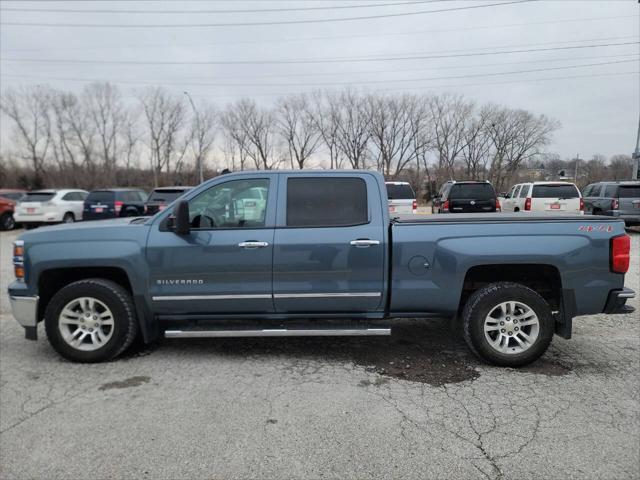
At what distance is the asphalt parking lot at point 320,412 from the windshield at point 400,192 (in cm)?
967

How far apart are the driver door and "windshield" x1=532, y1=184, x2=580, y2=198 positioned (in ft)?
41.2

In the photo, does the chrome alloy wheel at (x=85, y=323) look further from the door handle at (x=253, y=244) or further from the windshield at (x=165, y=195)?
the windshield at (x=165, y=195)

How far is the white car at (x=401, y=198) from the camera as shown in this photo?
1390 cm

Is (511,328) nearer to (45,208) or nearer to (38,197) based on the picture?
(45,208)

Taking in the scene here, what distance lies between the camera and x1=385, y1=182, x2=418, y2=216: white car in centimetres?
1390

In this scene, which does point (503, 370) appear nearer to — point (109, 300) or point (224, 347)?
point (224, 347)

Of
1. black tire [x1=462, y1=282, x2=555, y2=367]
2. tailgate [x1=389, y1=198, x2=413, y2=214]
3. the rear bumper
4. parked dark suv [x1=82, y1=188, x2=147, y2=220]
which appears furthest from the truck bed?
the rear bumper

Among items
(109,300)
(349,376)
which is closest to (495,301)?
(349,376)

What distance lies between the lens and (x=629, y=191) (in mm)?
15227

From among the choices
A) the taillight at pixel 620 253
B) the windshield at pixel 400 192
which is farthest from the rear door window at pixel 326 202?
the windshield at pixel 400 192

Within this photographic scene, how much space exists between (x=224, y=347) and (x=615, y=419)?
353 centimetres

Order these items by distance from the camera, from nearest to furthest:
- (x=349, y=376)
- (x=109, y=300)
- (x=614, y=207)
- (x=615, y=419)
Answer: (x=615, y=419), (x=349, y=376), (x=109, y=300), (x=614, y=207)

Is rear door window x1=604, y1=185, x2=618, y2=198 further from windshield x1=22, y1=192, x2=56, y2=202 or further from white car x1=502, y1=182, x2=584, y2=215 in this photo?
windshield x1=22, y1=192, x2=56, y2=202

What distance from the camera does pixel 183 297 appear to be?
4.21 meters
